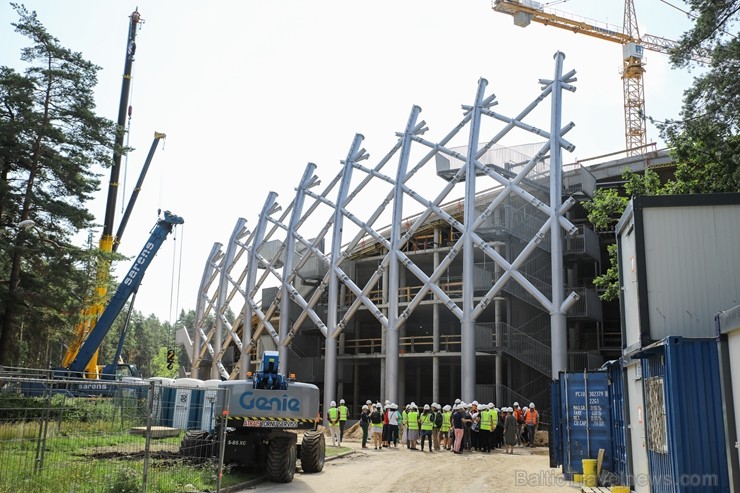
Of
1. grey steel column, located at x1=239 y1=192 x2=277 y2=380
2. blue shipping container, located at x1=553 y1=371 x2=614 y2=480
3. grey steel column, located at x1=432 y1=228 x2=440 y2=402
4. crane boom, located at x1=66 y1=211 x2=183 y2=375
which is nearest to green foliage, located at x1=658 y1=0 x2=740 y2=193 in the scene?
blue shipping container, located at x1=553 y1=371 x2=614 y2=480

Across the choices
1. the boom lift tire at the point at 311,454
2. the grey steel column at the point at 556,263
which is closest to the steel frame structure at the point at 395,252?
the grey steel column at the point at 556,263

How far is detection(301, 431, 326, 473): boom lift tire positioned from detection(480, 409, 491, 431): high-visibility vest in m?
8.86

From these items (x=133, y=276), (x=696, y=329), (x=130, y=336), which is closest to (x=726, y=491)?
(x=696, y=329)

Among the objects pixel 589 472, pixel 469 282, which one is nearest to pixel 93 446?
pixel 589 472

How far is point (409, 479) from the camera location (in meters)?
17.3

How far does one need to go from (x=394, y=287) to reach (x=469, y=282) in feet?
15.5

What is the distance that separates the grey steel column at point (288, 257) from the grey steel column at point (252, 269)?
11.5 feet

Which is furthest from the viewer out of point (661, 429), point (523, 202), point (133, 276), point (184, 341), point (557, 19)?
point (557, 19)

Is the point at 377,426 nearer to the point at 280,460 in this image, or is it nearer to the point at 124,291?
the point at 280,460

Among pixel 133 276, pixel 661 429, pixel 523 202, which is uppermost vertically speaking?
pixel 523 202

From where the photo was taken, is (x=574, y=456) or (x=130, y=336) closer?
(x=574, y=456)

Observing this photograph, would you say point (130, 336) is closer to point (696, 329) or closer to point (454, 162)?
point (454, 162)

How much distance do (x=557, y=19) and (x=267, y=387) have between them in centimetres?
6767

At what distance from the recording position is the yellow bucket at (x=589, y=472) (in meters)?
14.9
